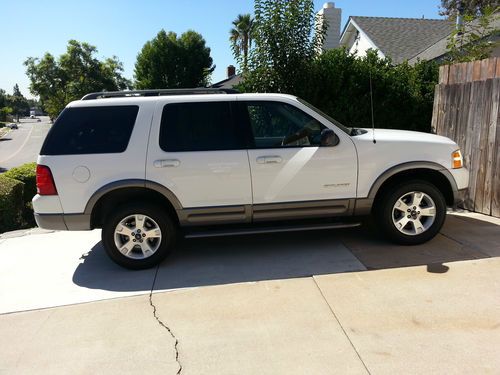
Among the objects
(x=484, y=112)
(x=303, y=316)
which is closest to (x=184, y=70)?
(x=484, y=112)

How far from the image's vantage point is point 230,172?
176 inches

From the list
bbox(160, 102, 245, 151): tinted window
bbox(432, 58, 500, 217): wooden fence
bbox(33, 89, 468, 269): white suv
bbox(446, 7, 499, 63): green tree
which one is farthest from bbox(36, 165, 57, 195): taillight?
bbox(446, 7, 499, 63): green tree

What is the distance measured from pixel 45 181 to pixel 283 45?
4.94 m

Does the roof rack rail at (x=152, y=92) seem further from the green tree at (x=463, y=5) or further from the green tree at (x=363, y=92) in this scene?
the green tree at (x=463, y=5)

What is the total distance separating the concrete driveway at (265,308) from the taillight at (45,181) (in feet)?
3.23

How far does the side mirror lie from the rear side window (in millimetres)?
2073

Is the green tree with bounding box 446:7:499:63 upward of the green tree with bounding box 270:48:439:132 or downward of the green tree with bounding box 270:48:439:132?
upward

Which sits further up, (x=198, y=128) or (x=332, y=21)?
(x=332, y=21)

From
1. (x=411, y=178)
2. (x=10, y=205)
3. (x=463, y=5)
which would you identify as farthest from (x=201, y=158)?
(x=463, y=5)

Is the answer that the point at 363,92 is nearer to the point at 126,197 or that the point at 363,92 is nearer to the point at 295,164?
the point at 295,164

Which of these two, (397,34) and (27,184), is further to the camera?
(397,34)

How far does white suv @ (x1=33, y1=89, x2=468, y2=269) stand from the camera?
4375 mm

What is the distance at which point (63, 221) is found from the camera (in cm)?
443

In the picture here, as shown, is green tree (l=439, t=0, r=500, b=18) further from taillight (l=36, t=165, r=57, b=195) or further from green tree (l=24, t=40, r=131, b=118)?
green tree (l=24, t=40, r=131, b=118)
